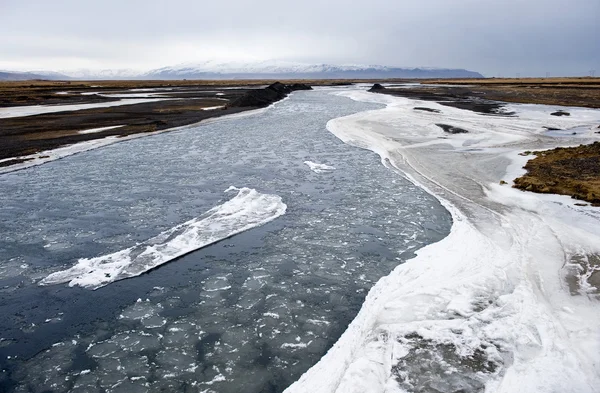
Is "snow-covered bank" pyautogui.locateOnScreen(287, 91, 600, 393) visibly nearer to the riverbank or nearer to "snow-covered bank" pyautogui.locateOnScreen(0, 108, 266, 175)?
"snow-covered bank" pyautogui.locateOnScreen(0, 108, 266, 175)

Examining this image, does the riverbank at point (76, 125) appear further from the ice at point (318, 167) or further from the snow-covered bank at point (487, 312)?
the snow-covered bank at point (487, 312)

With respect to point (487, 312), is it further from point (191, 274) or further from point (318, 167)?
point (318, 167)

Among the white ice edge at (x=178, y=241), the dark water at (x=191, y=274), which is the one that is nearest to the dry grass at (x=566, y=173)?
the dark water at (x=191, y=274)


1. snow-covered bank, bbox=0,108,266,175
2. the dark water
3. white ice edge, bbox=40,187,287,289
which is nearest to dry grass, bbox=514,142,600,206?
the dark water

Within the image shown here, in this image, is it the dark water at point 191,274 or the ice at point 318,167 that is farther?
the ice at point 318,167

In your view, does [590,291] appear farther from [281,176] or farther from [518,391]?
[281,176]
